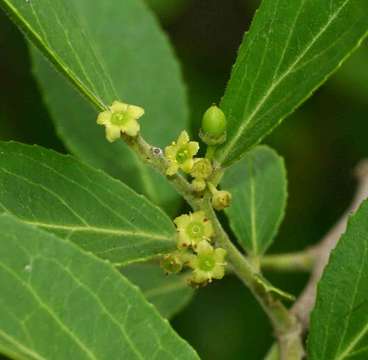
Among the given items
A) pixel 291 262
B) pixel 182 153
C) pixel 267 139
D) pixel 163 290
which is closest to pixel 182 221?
pixel 182 153

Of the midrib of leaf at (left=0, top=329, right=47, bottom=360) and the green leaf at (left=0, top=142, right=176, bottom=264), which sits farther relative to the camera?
the green leaf at (left=0, top=142, right=176, bottom=264)

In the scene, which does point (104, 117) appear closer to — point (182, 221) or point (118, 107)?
point (118, 107)

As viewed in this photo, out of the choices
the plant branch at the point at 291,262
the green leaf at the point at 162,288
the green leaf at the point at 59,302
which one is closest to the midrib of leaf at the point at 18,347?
the green leaf at the point at 59,302

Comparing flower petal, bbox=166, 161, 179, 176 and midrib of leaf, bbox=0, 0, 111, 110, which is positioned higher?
midrib of leaf, bbox=0, 0, 111, 110

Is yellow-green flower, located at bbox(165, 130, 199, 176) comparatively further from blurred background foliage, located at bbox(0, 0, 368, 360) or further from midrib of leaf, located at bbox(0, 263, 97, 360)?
blurred background foliage, located at bbox(0, 0, 368, 360)

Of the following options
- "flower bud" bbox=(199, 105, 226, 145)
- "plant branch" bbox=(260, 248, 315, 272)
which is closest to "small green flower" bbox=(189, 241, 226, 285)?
"flower bud" bbox=(199, 105, 226, 145)

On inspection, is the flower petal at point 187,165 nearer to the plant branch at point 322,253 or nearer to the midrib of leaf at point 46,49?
the midrib of leaf at point 46,49

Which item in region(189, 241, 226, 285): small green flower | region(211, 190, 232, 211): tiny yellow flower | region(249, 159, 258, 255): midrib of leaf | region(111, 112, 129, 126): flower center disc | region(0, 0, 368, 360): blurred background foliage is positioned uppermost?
region(111, 112, 129, 126): flower center disc

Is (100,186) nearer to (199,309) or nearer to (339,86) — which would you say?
(199,309)
